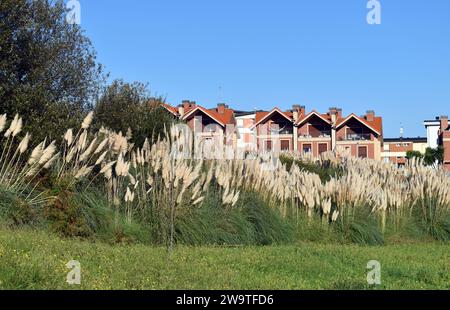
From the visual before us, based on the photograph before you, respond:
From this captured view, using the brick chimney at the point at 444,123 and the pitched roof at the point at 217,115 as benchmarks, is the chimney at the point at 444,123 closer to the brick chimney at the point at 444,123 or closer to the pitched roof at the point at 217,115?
the brick chimney at the point at 444,123

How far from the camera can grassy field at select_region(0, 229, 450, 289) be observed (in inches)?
253

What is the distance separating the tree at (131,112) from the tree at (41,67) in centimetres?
63

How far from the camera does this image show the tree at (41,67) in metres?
12.8

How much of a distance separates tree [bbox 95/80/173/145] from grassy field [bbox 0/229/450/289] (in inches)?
276

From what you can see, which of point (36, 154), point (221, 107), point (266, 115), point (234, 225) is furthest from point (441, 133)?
point (36, 154)

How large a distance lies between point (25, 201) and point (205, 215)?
2.86m

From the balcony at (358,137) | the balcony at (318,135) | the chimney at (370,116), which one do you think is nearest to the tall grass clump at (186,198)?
the balcony at (358,137)

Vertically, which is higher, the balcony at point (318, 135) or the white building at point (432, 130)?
→ the white building at point (432, 130)

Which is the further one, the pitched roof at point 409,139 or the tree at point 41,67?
the pitched roof at point 409,139

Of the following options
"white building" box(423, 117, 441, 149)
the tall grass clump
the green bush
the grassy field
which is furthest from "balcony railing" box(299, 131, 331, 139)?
the grassy field

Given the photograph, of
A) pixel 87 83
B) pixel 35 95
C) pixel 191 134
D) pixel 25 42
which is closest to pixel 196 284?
pixel 191 134

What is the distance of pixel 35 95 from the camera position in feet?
42.7
